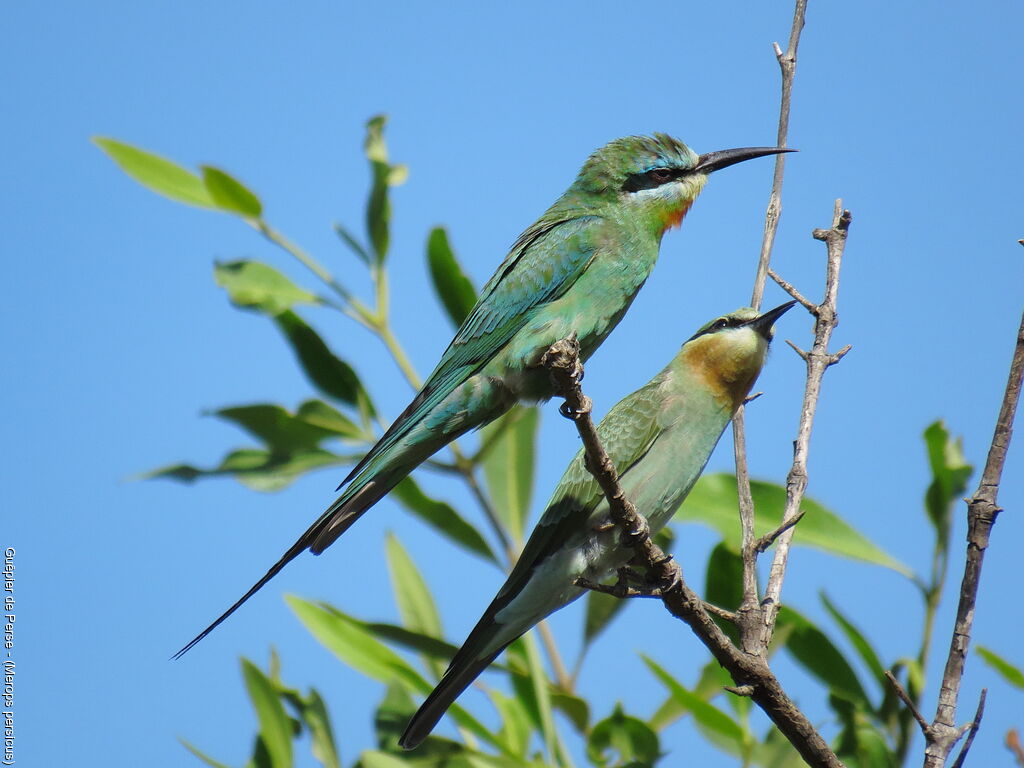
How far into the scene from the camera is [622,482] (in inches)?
117

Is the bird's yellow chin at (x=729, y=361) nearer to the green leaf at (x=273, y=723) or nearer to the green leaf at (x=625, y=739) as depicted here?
the green leaf at (x=625, y=739)

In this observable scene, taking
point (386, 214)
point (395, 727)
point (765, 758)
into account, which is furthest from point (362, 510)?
point (765, 758)

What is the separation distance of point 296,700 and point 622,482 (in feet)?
3.51

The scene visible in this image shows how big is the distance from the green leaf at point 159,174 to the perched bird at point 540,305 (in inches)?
38.3

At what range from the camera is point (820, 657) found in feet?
9.07

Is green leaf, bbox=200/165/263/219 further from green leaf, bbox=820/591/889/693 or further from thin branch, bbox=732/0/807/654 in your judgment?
green leaf, bbox=820/591/889/693

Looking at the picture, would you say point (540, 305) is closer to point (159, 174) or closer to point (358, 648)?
point (358, 648)

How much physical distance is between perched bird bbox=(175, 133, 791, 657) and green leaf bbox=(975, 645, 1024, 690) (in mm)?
1331

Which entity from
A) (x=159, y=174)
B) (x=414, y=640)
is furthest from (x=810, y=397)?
(x=159, y=174)

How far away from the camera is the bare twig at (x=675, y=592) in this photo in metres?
2.01

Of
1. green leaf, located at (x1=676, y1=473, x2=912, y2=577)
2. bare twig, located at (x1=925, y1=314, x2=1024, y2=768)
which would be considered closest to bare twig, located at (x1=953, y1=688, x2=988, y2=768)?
bare twig, located at (x1=925, y1=314, x2=1024, y2=768)

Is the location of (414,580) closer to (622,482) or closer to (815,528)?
(622,482)

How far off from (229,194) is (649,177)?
4.51 feet

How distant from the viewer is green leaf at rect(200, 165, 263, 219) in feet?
10.8
